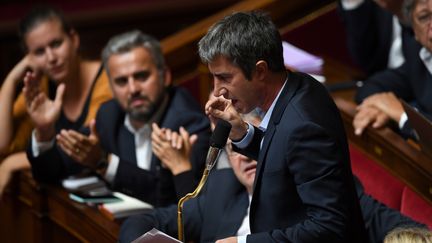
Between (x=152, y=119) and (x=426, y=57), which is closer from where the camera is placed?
(x=426, y=57)

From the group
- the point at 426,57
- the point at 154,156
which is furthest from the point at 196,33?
the point at 426,57

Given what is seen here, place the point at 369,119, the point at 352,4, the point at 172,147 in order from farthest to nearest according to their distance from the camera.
A: the point at 352,4 → the point at 369,119 → the point at 172,147

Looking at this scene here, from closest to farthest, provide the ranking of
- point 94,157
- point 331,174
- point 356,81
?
1. point 331,174
2. point 94,157
3. point 356,81

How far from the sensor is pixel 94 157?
275 centimetres

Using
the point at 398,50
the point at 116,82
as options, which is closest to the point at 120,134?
the point at 116,82

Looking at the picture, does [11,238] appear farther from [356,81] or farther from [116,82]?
[356,81]

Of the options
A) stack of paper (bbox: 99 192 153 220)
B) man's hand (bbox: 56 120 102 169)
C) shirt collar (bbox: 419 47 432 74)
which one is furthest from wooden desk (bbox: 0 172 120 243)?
shirt collar (bbox: 419 47 432 74)

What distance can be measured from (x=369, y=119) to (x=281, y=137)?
3.01ft

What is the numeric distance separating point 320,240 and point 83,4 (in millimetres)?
2986

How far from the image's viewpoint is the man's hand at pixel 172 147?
2.50 m

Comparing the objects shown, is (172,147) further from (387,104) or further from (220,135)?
(220,135)

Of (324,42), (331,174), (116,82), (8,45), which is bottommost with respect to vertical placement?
(324,42)

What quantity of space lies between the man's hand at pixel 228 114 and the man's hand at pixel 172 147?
69cm

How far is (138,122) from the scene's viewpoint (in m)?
2.88
